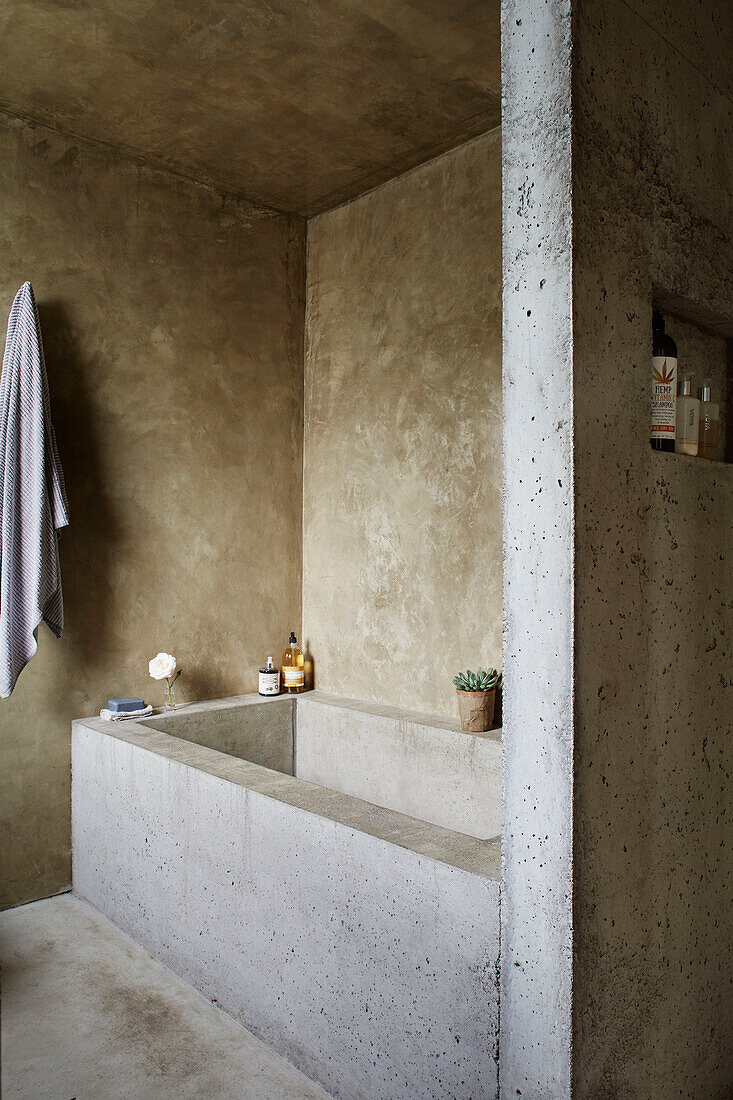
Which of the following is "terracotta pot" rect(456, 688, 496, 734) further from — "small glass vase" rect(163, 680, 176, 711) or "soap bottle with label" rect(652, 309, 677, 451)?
"soap bottle with label" rect(652, 309, 677, 451)

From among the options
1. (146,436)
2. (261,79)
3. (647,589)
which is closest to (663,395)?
(647,589)

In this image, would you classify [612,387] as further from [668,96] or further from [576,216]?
[668,96]

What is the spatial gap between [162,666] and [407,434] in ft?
3.82

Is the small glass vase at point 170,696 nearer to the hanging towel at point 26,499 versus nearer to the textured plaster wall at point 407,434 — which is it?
the hanging towel at point 26,499

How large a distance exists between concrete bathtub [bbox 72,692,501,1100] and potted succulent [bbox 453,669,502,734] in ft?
0.17

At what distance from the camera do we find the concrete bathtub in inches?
53.9

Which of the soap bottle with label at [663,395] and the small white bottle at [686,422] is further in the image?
the small white bottle at [686,422]

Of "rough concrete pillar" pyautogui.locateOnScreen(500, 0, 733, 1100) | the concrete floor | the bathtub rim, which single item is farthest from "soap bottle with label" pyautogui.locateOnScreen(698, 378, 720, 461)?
the concrete floor

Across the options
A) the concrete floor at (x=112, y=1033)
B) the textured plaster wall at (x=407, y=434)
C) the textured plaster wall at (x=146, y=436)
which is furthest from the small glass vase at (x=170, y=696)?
the concrete floor at (x=112, y=1033)

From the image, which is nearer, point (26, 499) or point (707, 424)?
point (707, 424)

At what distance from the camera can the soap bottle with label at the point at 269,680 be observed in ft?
9.99

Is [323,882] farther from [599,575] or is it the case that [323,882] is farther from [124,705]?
[124,705]

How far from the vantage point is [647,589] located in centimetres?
134

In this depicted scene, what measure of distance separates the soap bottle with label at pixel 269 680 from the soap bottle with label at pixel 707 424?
189cm
